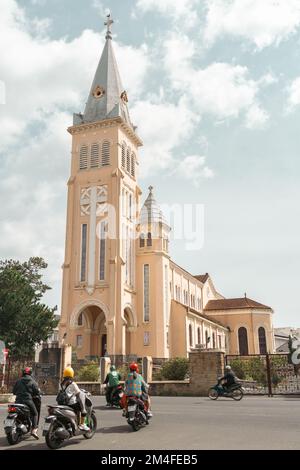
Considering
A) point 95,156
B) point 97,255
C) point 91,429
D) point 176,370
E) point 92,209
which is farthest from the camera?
point 95,156

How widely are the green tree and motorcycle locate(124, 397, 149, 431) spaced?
89.3 ft

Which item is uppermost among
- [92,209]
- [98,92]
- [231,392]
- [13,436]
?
[98,92]

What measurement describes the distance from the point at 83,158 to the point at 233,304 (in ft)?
97.3

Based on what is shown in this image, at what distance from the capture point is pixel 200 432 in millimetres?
9328

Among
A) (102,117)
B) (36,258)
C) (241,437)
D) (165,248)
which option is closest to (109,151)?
(102,117)

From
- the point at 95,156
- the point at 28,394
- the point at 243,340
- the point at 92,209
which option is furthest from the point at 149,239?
the point at 28,394

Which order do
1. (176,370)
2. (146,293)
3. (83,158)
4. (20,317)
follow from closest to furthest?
(176,370), (20,317), (146,293), (83,158)

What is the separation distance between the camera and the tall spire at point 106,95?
46188 mm

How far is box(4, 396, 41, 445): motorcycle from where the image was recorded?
8414mm

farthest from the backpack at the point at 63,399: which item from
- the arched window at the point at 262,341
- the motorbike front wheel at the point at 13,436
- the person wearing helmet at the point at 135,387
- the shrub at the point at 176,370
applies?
the arched window at the point at 262,341

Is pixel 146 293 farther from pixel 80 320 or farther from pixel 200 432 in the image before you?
pixel 200 432

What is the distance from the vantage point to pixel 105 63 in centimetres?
4956

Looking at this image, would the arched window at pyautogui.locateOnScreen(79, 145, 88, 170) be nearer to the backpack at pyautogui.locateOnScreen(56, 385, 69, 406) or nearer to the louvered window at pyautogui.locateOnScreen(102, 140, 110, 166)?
the louvered window at pyautogui.locateOnScreen(102, 140, 110, 166)

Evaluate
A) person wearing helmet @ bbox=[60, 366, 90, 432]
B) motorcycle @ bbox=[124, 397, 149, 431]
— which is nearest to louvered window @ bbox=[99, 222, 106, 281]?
motorcycle @ bbox=[124, 397, 149, 431]
